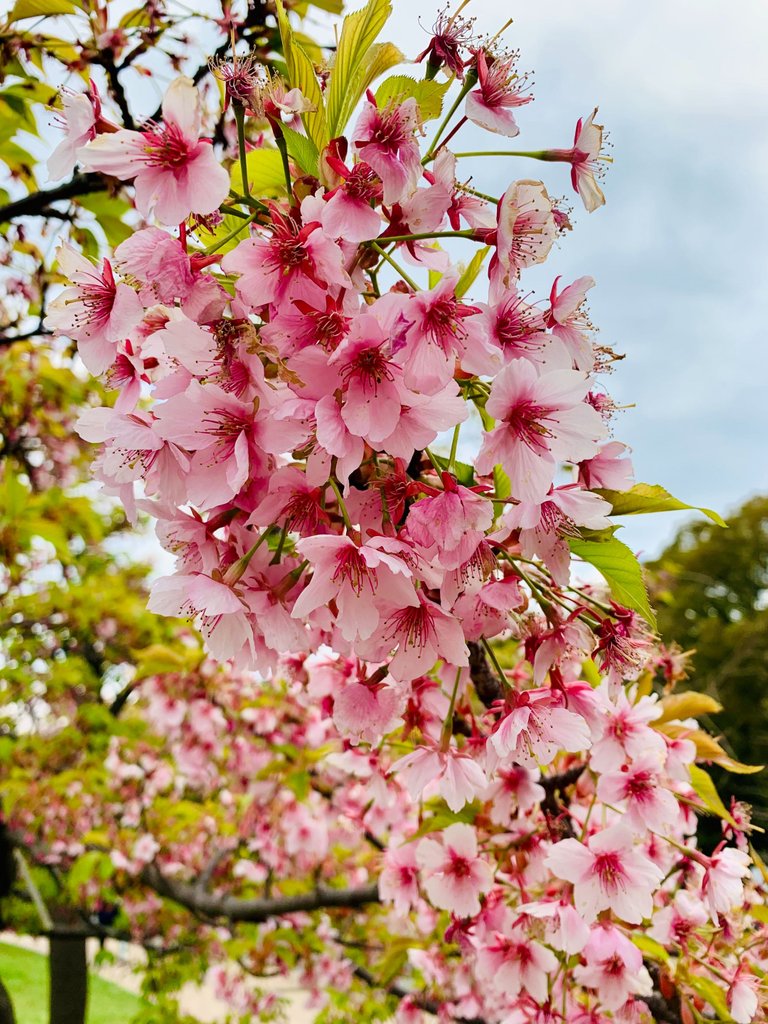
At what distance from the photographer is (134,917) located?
5008 millimetres

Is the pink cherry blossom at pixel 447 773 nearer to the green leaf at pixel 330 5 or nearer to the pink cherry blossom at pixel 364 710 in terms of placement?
the pink cherry blossom at pixel 364 710

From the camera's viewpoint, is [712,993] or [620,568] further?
[712,993]

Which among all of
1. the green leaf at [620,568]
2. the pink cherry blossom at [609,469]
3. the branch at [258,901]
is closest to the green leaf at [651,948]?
the green leaf at [620,568]

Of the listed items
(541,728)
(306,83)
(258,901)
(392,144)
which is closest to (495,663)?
(541,728)

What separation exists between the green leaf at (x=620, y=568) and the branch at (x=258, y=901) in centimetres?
219

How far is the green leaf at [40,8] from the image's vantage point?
1.48 metres

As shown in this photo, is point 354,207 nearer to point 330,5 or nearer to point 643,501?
point 643,501

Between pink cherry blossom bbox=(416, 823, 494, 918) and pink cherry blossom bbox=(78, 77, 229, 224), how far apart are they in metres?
Result: 1.17

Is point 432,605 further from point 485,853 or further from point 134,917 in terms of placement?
point 134,917

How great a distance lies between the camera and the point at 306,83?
860mm

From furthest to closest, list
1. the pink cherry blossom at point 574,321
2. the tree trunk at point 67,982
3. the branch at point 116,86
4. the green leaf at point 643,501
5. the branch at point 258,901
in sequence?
1. the tree trunk at point 67,982
2. the branch at point 258,901
3. the branch at point 116,86
4. the green leaf at point 643,501
5. the pink cherry blossom at point 574,321

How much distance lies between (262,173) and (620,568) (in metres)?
0.70

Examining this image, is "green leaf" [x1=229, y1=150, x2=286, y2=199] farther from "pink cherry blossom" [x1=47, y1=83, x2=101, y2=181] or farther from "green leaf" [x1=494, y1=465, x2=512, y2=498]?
"green leaf" [x1=494, y1=465, x2=512, y2=498]

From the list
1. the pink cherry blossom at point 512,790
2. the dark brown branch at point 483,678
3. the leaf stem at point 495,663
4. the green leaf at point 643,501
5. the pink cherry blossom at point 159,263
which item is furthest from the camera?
the pink cherry blossom at point 512,790
